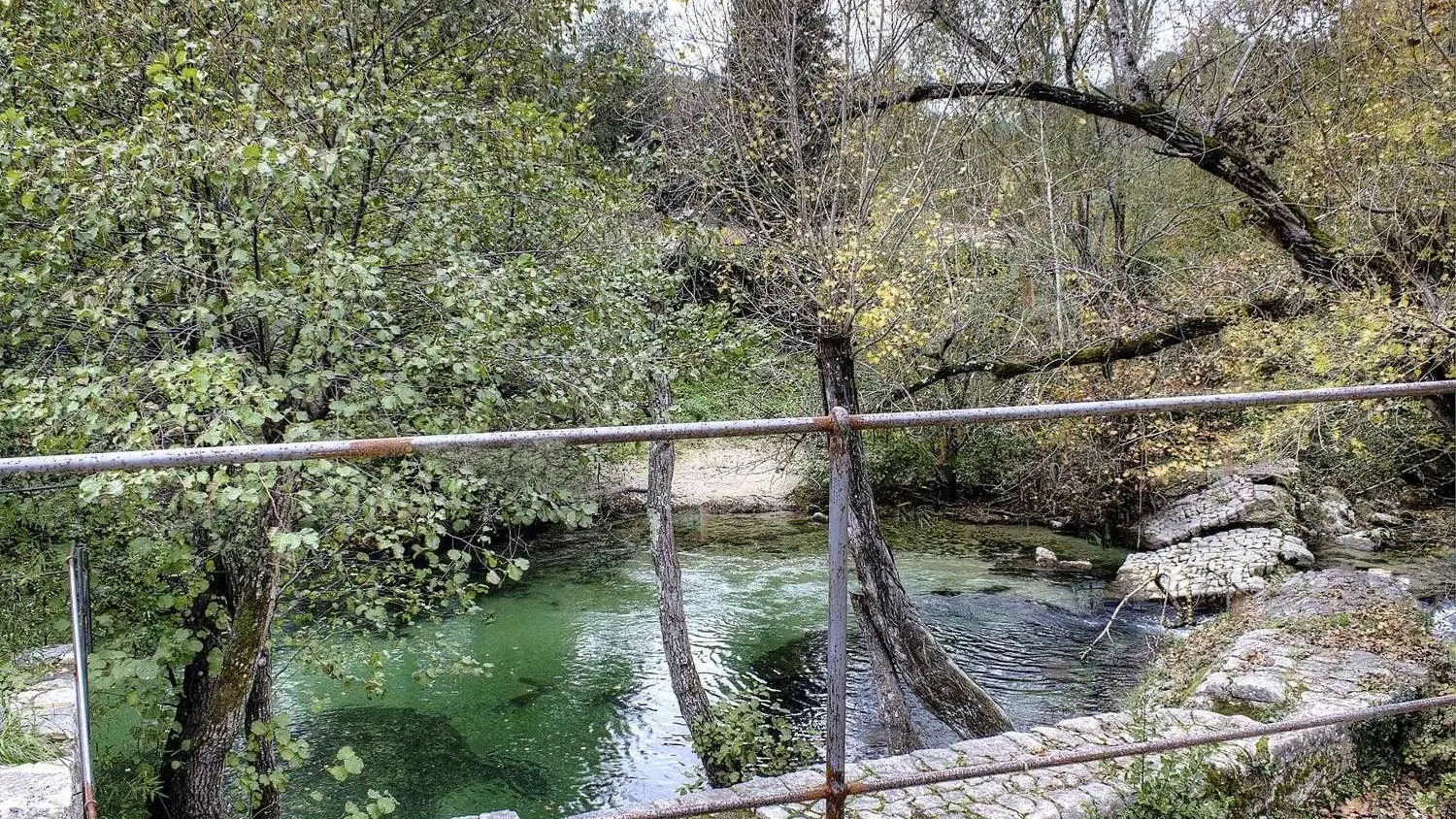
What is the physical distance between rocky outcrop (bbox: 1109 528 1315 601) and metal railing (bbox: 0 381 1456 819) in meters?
8.76

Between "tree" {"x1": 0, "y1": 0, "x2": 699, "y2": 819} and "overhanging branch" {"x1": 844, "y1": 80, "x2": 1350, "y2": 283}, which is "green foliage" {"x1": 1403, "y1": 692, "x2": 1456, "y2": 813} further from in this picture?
"overhanging branch" {"x1": 844, "y1": 80, "x2": 1350, "y2": 283}

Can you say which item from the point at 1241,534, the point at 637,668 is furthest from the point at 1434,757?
the point at 1241,534

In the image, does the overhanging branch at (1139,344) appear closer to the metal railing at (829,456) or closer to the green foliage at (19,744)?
the metal railing at (829,456)

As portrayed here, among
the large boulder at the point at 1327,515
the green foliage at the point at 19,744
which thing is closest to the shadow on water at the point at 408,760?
the green foliage at the point at 19,744

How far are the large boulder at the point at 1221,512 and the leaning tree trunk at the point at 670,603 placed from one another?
302 inches

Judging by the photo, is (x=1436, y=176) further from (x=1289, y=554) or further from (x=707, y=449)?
(x=707, y=449)

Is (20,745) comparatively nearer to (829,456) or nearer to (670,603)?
(829,456)

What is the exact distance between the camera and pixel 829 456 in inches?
71.6

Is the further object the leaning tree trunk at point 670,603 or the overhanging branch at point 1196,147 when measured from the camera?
the overhanging branch at point 1196,147

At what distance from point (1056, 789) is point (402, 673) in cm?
821

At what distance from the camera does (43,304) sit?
4.47m

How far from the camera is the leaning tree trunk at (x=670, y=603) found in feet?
24.6

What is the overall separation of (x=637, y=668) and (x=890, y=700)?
10.8ft

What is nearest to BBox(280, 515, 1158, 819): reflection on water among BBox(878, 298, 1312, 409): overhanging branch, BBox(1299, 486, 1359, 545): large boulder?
BBox(1299, 486, 1359, 545): large boulder
